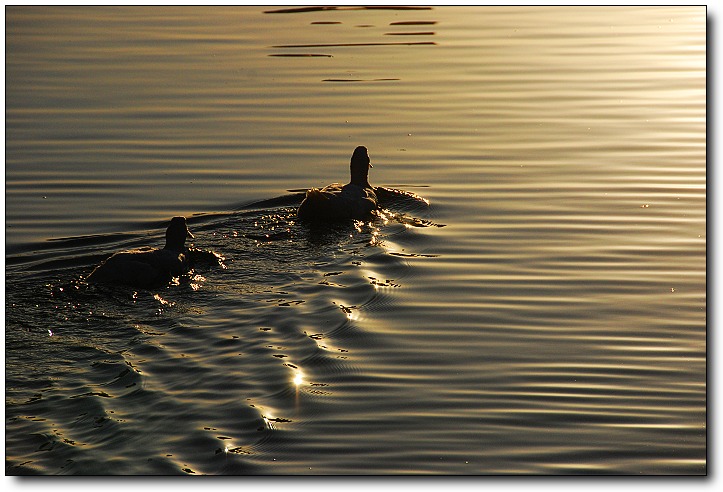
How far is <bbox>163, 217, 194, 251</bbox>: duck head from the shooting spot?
1051 cm

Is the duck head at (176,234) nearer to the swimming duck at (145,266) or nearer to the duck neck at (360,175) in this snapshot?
the swimming duck at (145,266)

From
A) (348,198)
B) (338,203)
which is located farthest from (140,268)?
(348,198)

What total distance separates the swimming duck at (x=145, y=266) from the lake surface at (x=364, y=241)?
0.12 metres

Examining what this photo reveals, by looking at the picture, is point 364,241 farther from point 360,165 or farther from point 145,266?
point 145,266

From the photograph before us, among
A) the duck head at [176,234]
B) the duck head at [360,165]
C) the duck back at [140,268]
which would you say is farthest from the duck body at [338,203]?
the duck back at [140,268]

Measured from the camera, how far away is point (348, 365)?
333 inches

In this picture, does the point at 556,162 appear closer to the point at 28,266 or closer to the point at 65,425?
the point at 28,266

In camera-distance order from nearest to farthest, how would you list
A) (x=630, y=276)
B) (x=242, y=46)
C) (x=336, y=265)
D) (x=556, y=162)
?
1. (x=630, y=276)
2. (x=336, y=265)
3. (x=556, y=162)
4. (x=242, y=46)

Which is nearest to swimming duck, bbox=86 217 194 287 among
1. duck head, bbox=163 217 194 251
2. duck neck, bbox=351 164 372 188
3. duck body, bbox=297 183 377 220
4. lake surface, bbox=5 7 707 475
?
duck head, bbox=163 217 194 251

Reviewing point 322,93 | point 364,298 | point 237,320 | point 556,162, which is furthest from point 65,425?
point 322,93

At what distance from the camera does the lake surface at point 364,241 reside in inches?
298

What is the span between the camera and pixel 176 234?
416 inches

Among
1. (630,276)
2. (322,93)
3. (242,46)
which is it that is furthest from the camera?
(322,93)

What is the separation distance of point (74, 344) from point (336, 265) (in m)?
2.67
